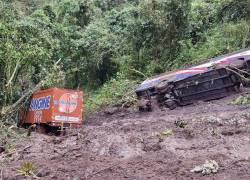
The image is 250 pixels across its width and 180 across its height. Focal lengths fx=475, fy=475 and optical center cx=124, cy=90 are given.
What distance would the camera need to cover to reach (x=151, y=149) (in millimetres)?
9133

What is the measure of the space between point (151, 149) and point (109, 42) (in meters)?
14.5

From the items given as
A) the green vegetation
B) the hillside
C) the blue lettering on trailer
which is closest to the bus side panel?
the blue lettering on trailer

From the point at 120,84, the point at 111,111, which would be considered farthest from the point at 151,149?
the point at 120,84

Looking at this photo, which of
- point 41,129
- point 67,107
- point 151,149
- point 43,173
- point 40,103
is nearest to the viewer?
point 43,173

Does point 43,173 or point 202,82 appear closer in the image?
point 43,173

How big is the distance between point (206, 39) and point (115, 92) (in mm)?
4356

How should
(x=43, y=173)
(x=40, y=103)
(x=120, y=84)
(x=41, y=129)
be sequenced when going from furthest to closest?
(x=120, y=84) < (x=40, y=103) < (x=41, y=129) < (x=43, y=173)

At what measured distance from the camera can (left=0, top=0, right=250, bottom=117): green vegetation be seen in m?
16.7

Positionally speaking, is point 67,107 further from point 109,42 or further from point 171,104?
point 109,42

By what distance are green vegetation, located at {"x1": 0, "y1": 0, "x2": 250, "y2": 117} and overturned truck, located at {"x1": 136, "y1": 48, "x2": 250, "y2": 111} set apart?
2169 millimetres

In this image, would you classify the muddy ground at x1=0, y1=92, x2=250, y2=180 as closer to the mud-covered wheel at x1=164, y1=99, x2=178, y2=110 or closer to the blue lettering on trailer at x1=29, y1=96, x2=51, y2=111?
the mud-covered wheel at x1=164, y1=99, x2=178, y2=110

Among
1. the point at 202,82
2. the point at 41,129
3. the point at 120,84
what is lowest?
the point at 41,129

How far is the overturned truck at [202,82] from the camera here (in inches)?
512

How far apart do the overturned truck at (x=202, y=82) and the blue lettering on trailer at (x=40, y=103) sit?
9.95ft
